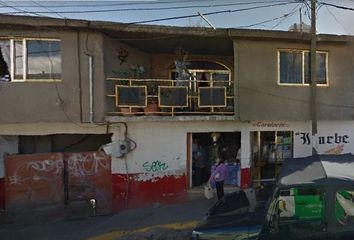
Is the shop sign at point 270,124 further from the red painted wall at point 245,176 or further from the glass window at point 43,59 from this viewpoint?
the glass window at point 43,59

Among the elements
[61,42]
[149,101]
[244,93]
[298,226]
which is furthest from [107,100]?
[298,226]

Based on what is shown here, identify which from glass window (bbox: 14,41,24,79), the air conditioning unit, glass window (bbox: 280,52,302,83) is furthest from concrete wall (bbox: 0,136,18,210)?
glass window (bbox: 280,52,302,83)

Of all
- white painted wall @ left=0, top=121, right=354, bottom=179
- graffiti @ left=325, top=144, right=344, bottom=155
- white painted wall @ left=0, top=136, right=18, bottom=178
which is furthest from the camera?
graffiti @ left=325, top=144, right=344, bottom=155

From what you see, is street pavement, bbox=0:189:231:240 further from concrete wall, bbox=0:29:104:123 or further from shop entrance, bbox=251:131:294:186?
concrete wall, bbox=0:29:104:123

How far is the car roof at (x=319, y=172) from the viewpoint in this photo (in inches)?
178

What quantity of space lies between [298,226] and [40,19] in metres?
7.98

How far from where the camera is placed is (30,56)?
9.65 metres

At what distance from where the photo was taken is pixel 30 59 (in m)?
9.65

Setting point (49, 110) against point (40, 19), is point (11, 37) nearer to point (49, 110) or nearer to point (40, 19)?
point (40, 19)

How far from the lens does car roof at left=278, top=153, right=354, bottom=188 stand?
14.9 feet

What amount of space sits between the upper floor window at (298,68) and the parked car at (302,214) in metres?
6.51

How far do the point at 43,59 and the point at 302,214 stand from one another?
7.92m

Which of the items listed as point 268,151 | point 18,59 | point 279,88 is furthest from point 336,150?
point 18,59

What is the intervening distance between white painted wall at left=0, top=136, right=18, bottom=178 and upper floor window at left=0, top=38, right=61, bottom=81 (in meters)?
1.81
